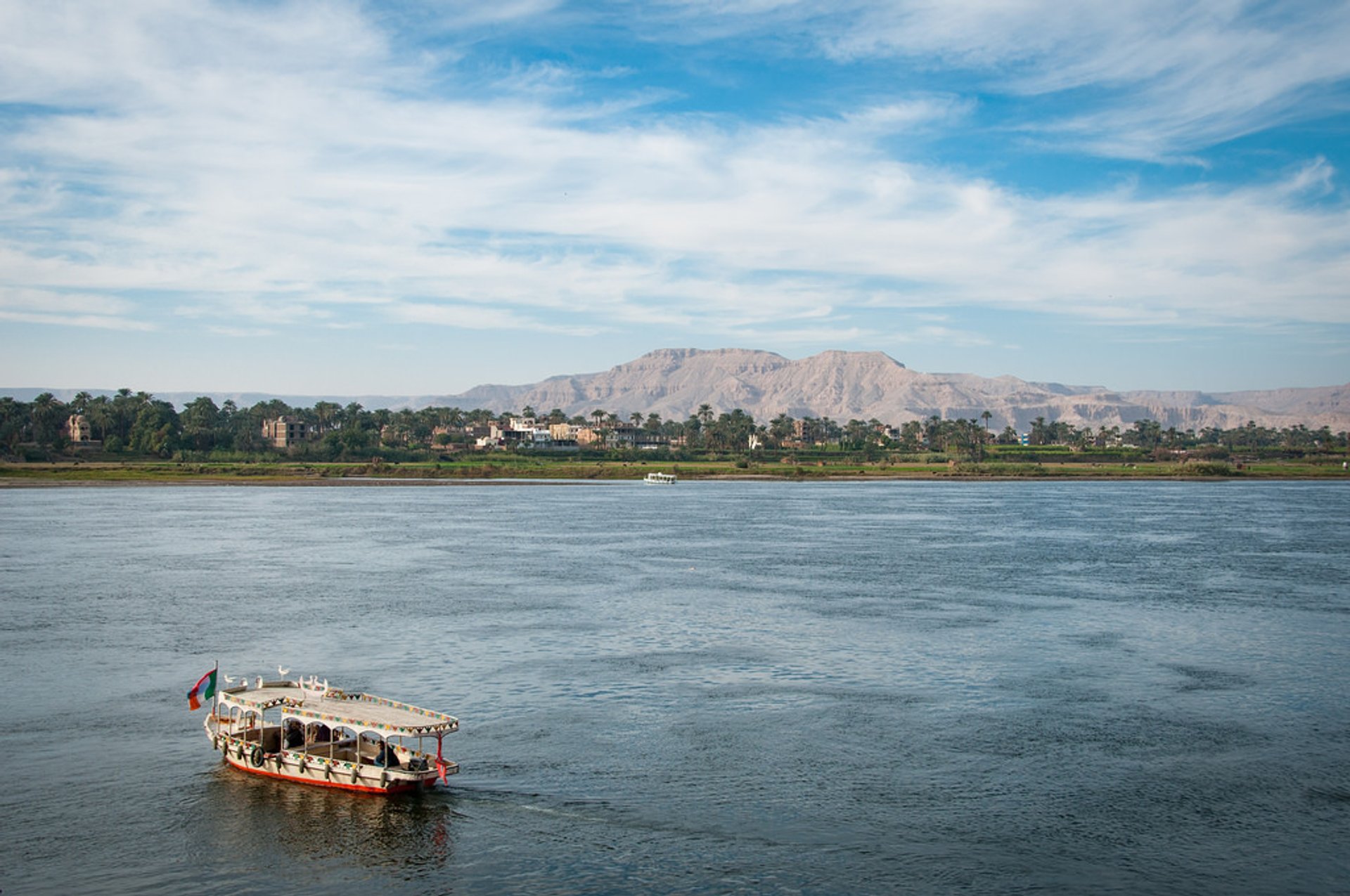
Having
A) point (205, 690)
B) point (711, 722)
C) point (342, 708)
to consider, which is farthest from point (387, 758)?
point (711, 722)

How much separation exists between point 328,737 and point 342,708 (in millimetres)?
1289

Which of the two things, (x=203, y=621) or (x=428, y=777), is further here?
(x=203, y=621)

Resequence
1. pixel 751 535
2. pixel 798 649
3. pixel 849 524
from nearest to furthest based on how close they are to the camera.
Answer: pixel 798 649 < pixel 751 535 < pixel 849 524

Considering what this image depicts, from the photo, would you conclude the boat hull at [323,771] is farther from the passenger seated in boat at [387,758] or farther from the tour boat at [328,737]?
the passenger seated in boat at [387,758]

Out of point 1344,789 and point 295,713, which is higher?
point 295,713

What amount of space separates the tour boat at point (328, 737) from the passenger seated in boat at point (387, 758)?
0.07 feet

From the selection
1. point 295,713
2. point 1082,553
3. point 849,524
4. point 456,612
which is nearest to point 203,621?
point 456,612

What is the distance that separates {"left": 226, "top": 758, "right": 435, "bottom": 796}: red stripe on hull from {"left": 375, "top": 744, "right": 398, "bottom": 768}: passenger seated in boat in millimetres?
627

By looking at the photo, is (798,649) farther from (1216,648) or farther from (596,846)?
(596,846)

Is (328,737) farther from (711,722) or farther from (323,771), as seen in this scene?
(711,722)

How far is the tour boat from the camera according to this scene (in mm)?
32062

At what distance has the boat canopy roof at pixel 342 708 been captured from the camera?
105ft

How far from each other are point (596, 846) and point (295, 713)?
11061mm

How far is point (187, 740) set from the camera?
121 feet
